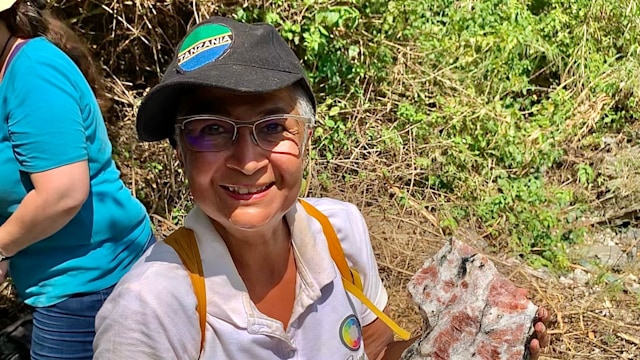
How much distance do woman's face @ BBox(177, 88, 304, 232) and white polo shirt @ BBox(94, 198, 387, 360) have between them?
97 mm

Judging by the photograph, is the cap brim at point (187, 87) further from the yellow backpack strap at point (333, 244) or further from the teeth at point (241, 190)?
the yellow backpack strap at point (333, 244)

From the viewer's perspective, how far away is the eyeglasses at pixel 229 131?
4.38 ft

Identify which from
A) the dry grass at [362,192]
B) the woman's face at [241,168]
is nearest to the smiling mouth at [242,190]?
the woman's face at [241,168]

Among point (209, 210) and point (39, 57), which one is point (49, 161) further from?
point (209, 210)

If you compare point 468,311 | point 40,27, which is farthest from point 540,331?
point 40,27

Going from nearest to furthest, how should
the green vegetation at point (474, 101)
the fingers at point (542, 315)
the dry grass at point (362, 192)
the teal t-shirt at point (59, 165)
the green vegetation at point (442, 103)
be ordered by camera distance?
the fingers at point (542, 315), the teal t-shirt at point (59, 165), the dry grass at point (362, 192), the green vegetation at point (442, 103), the green vegetation at point (474, 101)

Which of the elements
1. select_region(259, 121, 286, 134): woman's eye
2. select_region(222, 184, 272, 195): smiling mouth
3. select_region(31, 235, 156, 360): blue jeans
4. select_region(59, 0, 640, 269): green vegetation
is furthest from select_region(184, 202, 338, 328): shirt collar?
select_region(59, 0, 640, 269): green vegetation

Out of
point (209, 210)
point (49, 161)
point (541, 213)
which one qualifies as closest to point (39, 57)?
point (49, 161)

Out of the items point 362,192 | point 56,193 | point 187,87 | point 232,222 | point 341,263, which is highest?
point 187,87

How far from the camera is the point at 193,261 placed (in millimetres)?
1398

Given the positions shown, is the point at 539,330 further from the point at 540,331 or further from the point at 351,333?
the point at 351,333

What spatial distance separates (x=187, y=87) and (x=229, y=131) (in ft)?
0.38

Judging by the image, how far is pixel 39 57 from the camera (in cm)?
175

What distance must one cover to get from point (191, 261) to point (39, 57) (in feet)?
2.45
